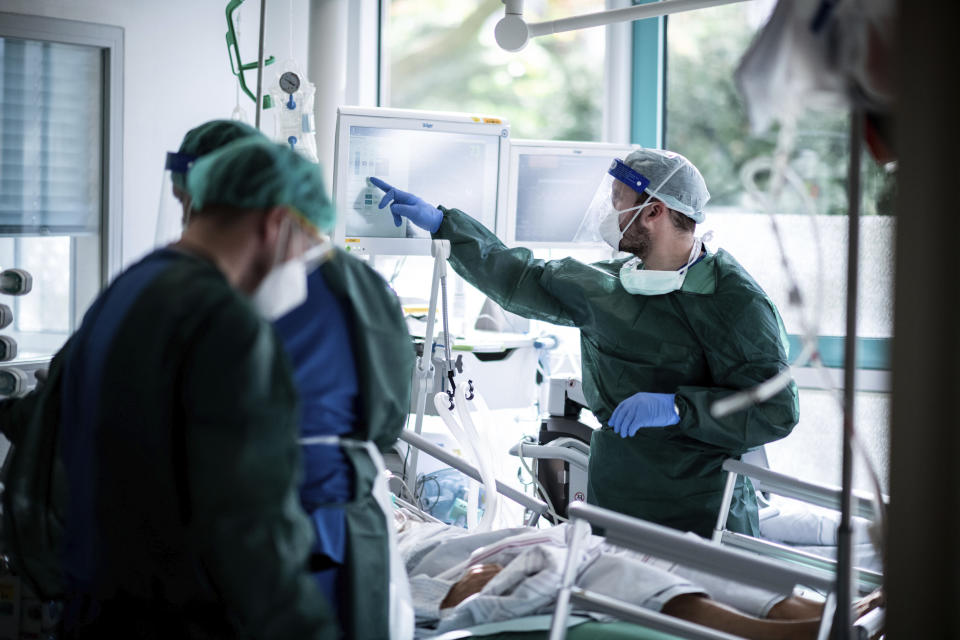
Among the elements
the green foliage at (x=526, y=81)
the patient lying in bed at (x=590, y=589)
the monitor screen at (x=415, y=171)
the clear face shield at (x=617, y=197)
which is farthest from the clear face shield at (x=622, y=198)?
the green foliage at (x=526, y=81)

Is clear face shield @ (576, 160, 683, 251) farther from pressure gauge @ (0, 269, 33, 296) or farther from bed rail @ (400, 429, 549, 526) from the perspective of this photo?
pressure gauge @ (0, 269, 33, 296)

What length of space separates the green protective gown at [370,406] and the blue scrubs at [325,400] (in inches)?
0.5

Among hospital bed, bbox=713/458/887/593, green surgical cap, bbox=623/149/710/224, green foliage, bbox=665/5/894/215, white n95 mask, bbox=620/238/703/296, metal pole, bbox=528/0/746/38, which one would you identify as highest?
green foliage, bbox=665/5/894/215

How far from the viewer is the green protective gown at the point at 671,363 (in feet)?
7.41

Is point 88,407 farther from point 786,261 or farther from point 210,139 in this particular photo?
point 786,261

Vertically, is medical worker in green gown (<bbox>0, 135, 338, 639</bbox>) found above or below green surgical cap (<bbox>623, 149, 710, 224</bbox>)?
below

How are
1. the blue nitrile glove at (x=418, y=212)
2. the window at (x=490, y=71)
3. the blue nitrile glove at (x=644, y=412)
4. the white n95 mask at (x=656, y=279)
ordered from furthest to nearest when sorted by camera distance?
the window at (x=490, y=71)
the blue nitrile glove at (x=418, y=212)
the white n95 mask at (x=656, y=279)
the blue nitrile glove at (x=644, y=412)

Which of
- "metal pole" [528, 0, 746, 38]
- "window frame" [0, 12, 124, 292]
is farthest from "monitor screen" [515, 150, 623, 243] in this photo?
"window frame" [0, 12, 124, 292]

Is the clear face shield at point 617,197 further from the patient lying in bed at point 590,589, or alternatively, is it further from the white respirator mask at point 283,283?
the white respirator mask at point 283,283

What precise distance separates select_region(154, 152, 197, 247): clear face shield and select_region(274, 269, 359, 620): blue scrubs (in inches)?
12.4

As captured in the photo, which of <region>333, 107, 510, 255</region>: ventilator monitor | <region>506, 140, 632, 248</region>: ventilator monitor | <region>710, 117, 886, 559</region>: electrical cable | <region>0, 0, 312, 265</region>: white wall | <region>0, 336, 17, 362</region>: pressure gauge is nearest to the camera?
<region>710, 117, 886, 559</region>: electrical cable

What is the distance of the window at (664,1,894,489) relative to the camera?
256cm

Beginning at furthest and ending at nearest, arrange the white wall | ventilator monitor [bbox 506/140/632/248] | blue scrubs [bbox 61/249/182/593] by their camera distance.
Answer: the white wall
ventilator monitor [bbox 506/140/632/248]
blue scrubs [bbox 61/249/182/593]

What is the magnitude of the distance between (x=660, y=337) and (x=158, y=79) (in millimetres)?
2266
